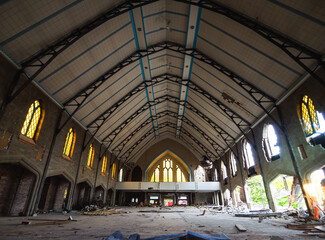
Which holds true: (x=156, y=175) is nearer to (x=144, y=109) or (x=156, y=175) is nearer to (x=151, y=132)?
(x=151, y=132)

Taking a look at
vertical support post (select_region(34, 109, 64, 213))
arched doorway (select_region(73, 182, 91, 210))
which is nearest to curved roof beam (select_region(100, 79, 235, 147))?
arched doorway (select_region(73, 182, 91, 210))

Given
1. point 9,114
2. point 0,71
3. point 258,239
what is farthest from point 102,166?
point 258,239

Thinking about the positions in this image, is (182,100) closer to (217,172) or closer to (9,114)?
(217,172)

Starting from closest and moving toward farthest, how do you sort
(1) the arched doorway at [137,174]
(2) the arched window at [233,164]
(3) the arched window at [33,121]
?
(3) the arched window at [33,121], (2) the arched window at [233,164], (1) the arched doorway at [137,174]

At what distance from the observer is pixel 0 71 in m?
7.55

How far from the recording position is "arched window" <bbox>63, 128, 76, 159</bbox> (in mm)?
12913

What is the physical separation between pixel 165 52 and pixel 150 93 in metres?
5.22

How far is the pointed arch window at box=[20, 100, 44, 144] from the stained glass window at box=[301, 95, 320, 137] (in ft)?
48.3

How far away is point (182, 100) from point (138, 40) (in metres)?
9.17

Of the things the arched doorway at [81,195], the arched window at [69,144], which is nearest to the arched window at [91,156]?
the arched doorway at [81,195]

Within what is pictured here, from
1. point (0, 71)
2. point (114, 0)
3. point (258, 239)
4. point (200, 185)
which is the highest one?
point (114, 0)

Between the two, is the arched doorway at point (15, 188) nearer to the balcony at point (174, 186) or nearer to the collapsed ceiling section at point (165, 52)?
the collapsed ceiling section at point (165, 52)

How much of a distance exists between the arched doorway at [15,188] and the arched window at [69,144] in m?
2.83

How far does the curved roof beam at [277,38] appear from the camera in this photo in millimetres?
8084
